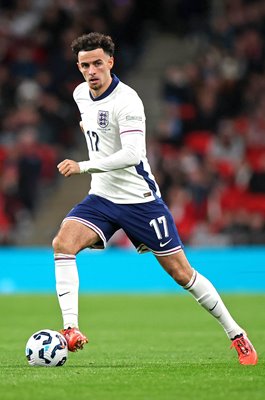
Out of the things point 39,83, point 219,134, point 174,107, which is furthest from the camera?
point 39,83

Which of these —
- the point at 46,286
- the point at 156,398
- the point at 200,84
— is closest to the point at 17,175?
the point at 46,286

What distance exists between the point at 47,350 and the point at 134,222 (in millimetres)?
1197

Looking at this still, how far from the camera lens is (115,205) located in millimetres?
8172

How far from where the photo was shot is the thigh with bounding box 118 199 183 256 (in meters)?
8.12

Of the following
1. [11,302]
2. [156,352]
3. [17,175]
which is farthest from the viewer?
[17,175]

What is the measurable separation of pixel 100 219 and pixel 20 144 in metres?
12.0

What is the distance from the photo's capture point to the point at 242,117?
774 inches

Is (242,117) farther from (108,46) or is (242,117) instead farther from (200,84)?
(108,46)

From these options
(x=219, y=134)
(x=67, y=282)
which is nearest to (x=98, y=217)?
(x=67, y=282)

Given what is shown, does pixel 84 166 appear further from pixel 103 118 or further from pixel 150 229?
pixel 150 229

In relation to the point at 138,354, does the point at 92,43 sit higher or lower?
higher

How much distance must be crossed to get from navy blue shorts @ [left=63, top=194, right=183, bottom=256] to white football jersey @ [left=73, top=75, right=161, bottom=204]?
0.23ft

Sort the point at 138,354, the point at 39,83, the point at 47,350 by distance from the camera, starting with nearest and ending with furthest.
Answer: the point at 47,350 < the point at 138,354 < the point at 39,83

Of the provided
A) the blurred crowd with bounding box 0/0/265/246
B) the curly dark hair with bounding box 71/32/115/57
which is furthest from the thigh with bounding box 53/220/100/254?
the blurred crowd with bounding box 0/0/265/246
